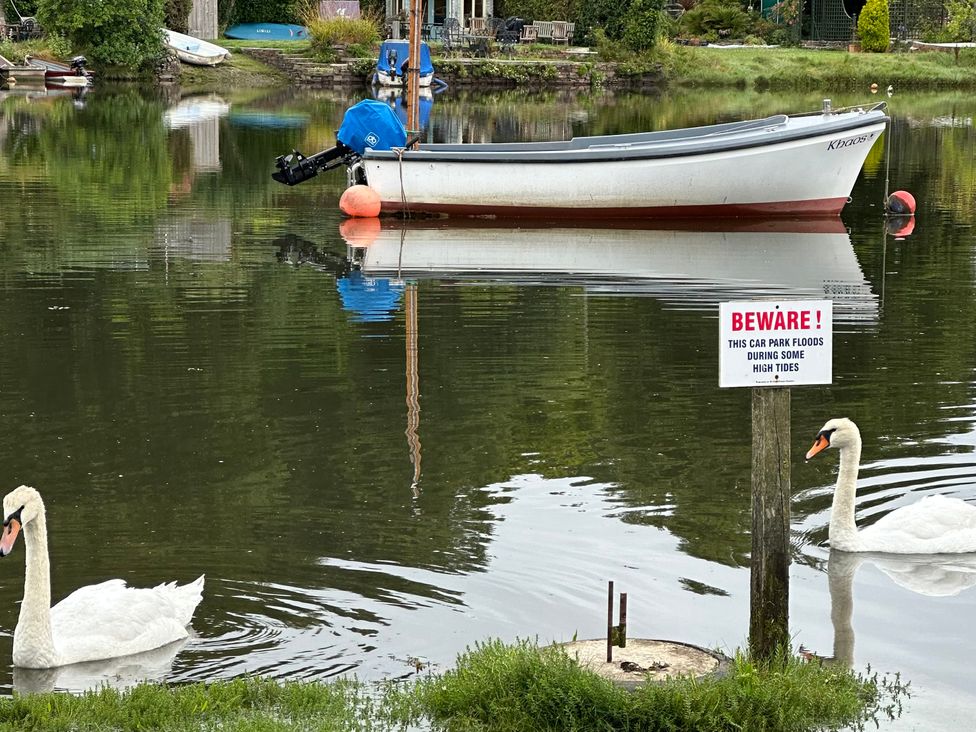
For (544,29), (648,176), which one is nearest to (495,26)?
(544,29)

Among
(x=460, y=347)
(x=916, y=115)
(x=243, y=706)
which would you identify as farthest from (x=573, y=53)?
(x=243, y=706)

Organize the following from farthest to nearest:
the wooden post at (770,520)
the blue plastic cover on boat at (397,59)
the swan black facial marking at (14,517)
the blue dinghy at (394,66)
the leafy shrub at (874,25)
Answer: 1. the leafy shrub at (874,25)
2. the blue plastic cover on boat at (397,59)
3. the blue dinghy at (394,66)
4. the swan black facial marking at (14,517)
5. the wooden post at (770,520)

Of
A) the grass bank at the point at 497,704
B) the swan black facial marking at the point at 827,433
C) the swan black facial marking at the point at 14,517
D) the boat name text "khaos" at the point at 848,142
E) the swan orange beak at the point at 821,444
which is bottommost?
the grass bank at the point at 497,704

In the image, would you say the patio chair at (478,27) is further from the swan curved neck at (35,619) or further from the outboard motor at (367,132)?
the swan curved neck at (35,619)

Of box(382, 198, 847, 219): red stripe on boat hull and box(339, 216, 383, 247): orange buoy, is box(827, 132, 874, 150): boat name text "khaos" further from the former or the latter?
box(339, 216, 383, 247): orange buoy

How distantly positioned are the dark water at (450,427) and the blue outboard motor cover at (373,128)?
1574 millimetres

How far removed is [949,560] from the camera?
9.61 m

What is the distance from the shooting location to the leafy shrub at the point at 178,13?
6694 centimetres

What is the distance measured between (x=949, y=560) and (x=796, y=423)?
3.26m

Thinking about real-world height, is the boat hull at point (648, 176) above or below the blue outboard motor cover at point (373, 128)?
below

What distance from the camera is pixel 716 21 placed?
236ft

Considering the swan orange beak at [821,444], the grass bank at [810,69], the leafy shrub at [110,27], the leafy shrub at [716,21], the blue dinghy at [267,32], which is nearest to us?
the swan orange beak at [821,444]

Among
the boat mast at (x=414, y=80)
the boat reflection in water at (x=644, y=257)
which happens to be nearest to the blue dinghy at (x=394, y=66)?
the boat mast at (x=414, y=80)

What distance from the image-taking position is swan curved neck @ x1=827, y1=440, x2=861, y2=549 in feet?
31.2
